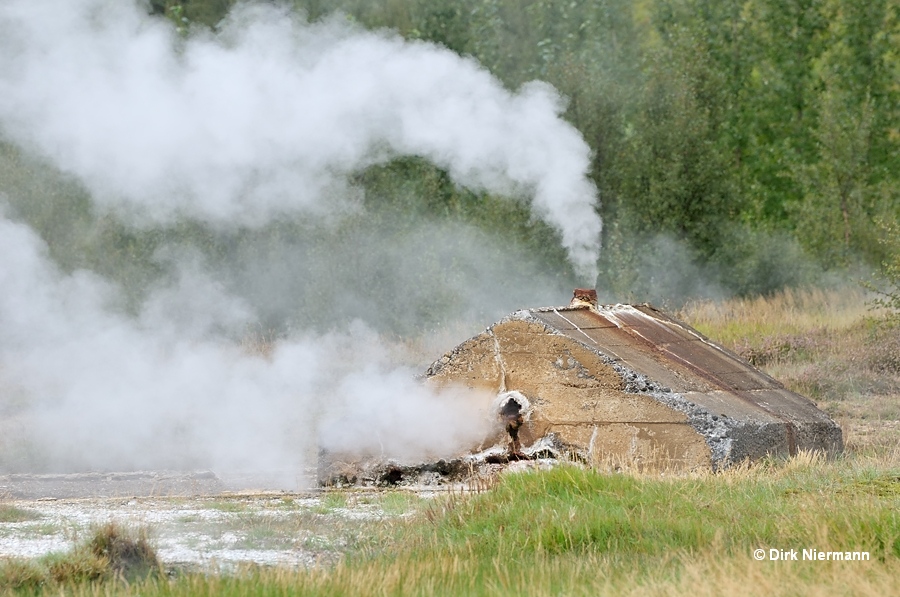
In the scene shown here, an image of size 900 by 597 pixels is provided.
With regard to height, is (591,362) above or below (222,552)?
above

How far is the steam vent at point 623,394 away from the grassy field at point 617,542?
1.28 ft

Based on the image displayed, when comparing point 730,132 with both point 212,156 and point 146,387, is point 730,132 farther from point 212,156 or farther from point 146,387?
point 146,387

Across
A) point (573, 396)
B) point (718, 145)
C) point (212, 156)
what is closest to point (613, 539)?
point (573, 396)

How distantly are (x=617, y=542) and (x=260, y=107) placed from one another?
9.31 meters

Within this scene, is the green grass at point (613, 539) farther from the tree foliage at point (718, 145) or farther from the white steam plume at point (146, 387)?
the tree foliage at point (718, 145)

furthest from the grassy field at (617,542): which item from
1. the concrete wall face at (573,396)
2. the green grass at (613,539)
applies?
the concrete wall face at (573,396)

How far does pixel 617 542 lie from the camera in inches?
252

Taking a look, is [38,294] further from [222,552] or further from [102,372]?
[222,552]

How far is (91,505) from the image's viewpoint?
8.41 meters

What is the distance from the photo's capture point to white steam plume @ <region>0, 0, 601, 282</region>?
1345 centimetres

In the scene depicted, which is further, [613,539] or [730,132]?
[730,132]

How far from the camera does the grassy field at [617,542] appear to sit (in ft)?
17.5

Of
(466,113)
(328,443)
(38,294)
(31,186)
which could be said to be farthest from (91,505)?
(31,186)

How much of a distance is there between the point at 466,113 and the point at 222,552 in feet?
26.0
